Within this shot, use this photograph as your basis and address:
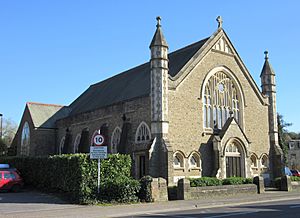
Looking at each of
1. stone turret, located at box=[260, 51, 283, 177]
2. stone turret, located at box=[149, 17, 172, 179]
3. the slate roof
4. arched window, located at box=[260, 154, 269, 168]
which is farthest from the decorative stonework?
arched window, located at box=[260, 154, 269, 168]

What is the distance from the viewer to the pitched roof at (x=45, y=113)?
42094 mm

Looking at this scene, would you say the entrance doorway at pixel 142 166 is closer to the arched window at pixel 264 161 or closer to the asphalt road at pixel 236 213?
the arched window at pixel 264 161

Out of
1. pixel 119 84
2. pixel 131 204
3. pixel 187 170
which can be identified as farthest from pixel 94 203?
pixel 119 84

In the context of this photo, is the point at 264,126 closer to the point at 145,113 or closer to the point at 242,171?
the point at 242,171

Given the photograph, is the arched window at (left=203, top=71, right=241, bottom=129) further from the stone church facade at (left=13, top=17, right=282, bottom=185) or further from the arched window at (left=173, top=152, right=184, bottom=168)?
the arched window at (left=173, top=152, right=184, bottom=168)

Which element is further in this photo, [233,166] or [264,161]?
[264,161]

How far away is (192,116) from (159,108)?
347 centimetres

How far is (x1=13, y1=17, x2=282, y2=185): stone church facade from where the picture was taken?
26.1 meters

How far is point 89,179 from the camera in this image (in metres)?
19.3

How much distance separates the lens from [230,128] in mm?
28562

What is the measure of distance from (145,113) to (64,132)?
51.6ft

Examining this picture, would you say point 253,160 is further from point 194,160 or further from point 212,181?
point 212,181

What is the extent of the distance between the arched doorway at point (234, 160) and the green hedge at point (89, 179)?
10682 mm

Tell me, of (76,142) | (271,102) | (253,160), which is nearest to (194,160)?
(253,160)
